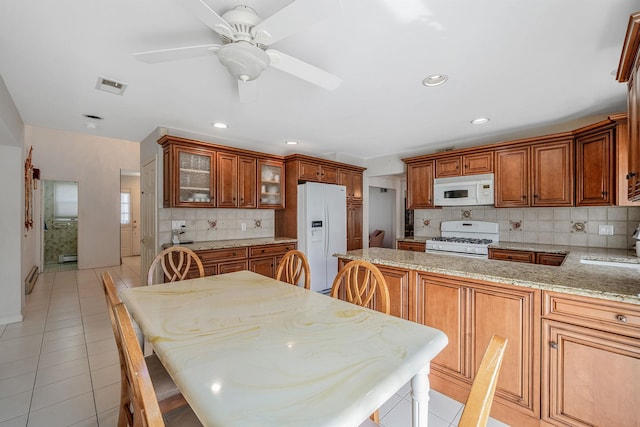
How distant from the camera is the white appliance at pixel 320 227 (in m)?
4.14

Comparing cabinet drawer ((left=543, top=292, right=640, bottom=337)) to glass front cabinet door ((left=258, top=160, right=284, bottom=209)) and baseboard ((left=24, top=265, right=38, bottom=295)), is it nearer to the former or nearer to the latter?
glass front cabinet door ((left=258, top=160, right=284, bottom=209))

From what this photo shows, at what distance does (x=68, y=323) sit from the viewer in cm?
314

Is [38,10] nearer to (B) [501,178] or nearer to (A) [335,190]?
(A) [335,190]

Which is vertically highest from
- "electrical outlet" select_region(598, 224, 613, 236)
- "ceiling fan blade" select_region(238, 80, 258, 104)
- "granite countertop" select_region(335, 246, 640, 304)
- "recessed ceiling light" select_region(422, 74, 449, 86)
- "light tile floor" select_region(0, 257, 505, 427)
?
"recessed ceiling light" select_region(422, 74, 449, 86)

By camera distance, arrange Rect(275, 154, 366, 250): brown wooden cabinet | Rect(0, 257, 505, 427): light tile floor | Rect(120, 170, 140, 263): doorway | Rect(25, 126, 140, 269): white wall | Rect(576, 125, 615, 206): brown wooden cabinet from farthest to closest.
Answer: Rect(120, 170, 140, 263): doorway, Rect(25, 126, 140, 269): white wall, Rect(275, 154, 366, 250): brown wooden cabinet, Rect(576, 125, 615, 206): brown wooden cabinet, Rect(0, 257, 505, 427): light tile floor

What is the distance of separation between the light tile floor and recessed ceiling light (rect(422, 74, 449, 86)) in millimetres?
2332

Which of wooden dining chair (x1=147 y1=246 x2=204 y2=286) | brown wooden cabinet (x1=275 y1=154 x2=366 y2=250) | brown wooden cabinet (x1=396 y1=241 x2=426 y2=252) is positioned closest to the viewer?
wooden dining chair (x1=147 y1=246 x2=204 y2=286)

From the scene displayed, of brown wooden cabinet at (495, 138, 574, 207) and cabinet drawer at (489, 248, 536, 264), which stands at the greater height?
brown wooden cabinet at (495, 138, 574, 207)

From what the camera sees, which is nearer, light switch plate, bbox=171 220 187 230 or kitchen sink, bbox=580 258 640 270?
kitchen sink, bbox=580 258 640 270

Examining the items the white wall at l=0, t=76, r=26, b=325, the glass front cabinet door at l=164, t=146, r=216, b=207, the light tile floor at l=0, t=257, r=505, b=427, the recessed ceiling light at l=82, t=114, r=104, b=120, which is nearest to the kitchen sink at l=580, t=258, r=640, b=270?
the light tile floor at l=0, t=257, r=505, b=427

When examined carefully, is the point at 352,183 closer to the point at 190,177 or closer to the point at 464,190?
the point at 464,190

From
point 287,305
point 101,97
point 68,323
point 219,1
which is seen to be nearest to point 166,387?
point 287,305

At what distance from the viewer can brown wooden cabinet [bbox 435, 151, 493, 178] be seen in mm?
3668

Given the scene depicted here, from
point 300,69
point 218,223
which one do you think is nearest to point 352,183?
point 218,223
